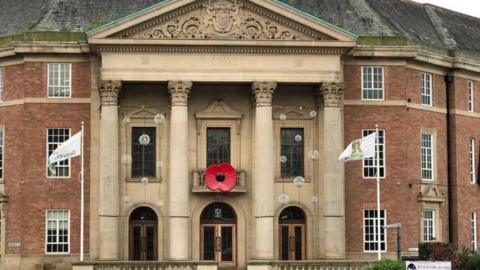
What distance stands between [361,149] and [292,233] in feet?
27.4

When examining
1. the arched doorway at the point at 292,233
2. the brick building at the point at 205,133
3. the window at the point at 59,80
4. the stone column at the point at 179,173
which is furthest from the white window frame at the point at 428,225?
the window at the point at 59,80

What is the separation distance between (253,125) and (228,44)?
475cm

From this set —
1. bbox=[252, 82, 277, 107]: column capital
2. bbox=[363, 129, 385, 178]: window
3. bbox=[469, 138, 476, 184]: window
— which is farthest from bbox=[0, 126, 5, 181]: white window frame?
bbox=[469, 138, 476, 184]: window

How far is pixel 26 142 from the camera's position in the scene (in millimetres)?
69062

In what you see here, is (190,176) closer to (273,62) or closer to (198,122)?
(198,122)

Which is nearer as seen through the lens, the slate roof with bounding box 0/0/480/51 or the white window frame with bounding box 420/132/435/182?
the slate roof with bounding box 0/0/480/51

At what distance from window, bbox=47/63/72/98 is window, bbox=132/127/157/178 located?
4.20m

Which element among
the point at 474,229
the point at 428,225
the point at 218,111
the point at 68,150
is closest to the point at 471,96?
the point at 474,229

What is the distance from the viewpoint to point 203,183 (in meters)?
68.8

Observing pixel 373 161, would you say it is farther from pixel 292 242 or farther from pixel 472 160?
pixel 472 160

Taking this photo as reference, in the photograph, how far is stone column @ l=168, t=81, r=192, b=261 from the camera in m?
66.5

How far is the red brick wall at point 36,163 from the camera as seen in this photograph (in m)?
68.4

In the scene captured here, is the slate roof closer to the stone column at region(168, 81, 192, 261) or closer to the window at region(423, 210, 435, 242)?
the stone column at region(168, 81, 192, 261)

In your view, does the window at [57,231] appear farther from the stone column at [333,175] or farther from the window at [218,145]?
the stone column at [333,175]
